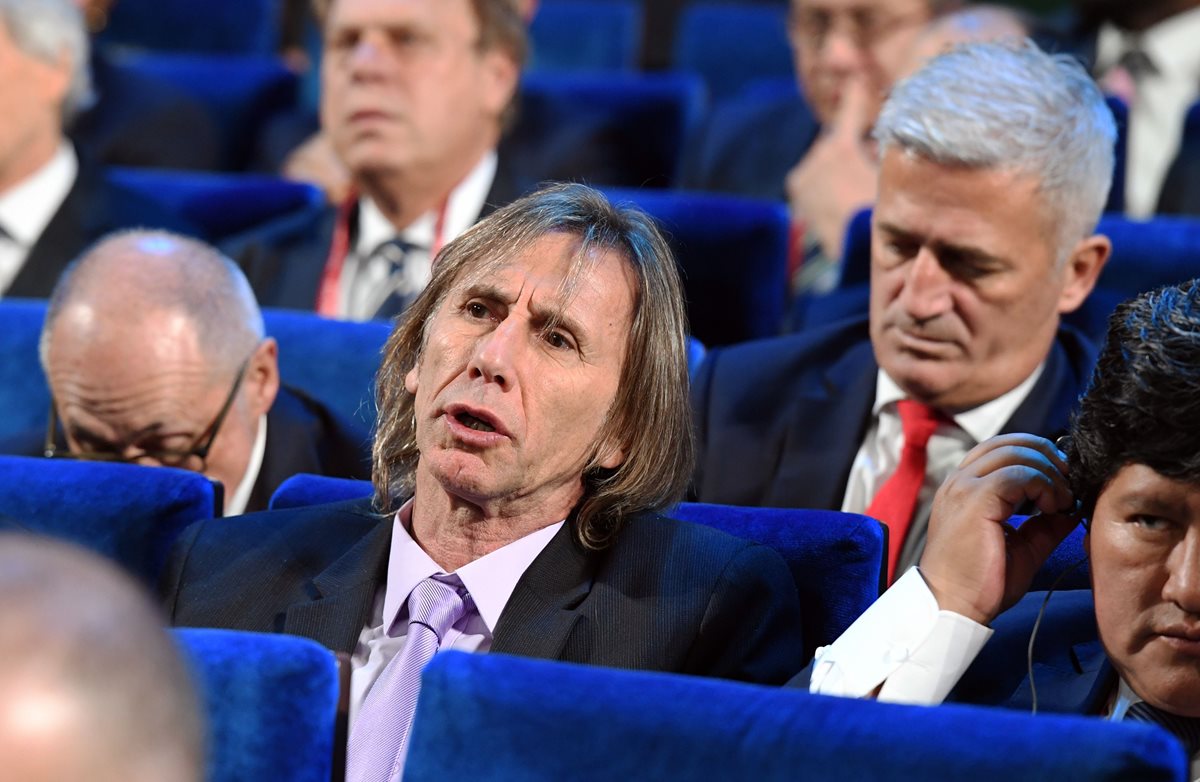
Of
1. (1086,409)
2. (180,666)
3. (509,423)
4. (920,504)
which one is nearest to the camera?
(180,666)

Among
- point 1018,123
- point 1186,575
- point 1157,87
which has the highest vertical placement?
point 1018,123

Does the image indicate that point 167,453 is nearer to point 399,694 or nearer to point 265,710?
point 399,694

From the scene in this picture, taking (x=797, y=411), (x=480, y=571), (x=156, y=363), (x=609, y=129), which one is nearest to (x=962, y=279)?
(x=797, y=411)

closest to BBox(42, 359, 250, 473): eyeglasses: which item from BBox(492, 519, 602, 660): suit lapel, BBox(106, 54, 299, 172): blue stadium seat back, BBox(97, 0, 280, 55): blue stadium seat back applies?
BBox(492, 519, 602, 660): suit lapel

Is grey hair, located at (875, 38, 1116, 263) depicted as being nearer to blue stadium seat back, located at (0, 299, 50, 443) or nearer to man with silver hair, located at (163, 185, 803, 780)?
man with silver hair, located at (163, 185, 803, 780)

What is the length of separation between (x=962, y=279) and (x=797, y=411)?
30cm

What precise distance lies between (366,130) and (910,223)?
1.44 m

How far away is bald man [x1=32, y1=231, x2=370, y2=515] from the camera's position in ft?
7.61

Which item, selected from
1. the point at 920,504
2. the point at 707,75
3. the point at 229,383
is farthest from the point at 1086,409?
the point at 707,75

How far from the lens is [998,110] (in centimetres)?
229

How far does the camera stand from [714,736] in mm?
1214

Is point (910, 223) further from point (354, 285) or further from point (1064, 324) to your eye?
point (354, 285)

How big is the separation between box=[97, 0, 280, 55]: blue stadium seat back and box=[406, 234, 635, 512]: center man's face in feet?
9.89

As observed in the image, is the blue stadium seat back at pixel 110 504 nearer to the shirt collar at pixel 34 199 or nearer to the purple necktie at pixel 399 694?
the purple necktie at pixel 399 694
